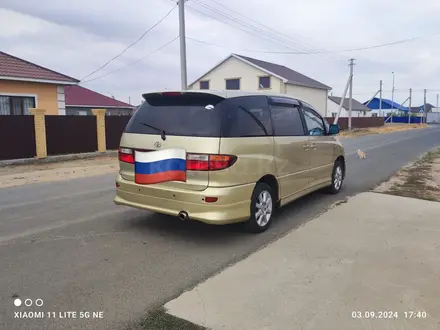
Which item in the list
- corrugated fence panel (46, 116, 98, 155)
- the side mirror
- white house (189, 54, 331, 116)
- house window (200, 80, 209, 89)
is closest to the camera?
the side mirror

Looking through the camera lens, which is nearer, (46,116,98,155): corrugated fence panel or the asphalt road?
the asphalt road

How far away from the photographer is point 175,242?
478cm

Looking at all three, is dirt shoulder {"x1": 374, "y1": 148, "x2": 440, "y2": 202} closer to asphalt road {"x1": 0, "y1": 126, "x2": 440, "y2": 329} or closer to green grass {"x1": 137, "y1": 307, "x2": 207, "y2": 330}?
asphalt road {"x1": 0, "y1": 126, "x2": 440, "y2": 329}

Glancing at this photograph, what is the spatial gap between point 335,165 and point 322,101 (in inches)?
1474

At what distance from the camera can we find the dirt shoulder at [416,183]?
7586 millimetres

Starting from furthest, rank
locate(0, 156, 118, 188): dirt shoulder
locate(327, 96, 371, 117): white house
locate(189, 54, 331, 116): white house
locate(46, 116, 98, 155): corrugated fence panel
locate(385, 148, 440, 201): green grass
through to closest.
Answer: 1. locate(327, 96, 371, 117): white house
2. locate(189, 54, 331, 116): white house
3. locate(46, 116, 98, 155): corrugated fence panel
4. locate(0, 156, 118, 188): dirt shoulder
5. locate(385, 148, 440, 201): green grass

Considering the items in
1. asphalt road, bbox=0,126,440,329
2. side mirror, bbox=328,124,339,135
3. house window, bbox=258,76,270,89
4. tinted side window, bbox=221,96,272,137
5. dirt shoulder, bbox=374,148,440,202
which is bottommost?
asphalt road, bbox=0,126,440,329

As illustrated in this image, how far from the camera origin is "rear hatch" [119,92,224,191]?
14.8 feet

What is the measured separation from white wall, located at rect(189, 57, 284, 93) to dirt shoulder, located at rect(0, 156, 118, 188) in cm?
2491

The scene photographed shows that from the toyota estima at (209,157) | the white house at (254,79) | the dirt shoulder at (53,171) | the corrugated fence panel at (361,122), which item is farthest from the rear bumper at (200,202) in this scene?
the corrugated fence panel at (361,122)

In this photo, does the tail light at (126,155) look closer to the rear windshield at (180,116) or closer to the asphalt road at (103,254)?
the rear windshield at (180,116)

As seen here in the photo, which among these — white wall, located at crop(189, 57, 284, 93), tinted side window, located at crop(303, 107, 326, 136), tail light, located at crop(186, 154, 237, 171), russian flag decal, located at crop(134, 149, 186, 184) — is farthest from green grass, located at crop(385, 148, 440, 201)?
white wall, located at crop(189, 57, 284, 93)

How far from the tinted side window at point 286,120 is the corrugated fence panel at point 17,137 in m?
10.5

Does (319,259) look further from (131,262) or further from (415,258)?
(131,262)
